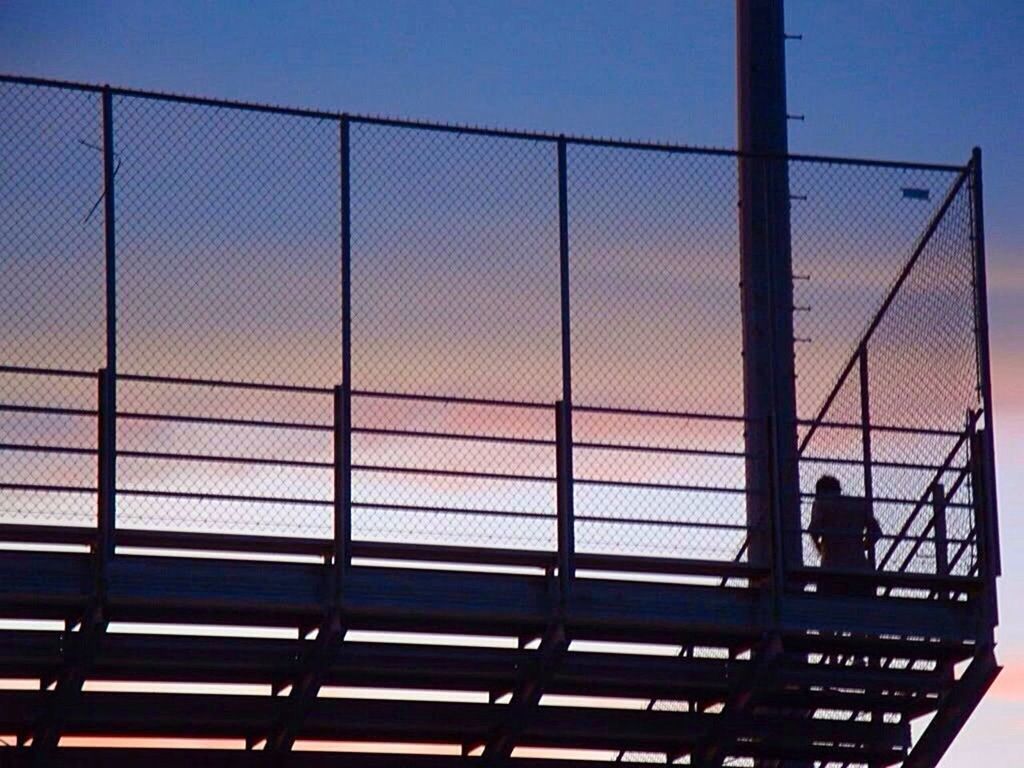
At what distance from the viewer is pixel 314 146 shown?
47.4ft

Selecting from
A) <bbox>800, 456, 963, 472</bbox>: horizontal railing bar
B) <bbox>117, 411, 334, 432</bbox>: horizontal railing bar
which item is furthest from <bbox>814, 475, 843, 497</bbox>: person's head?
<bbox>117, 411, 334, 432</bbox>: horizontal railing bar

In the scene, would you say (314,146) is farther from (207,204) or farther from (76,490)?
(76,490)

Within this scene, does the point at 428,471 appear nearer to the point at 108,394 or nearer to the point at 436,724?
the point at 108,394

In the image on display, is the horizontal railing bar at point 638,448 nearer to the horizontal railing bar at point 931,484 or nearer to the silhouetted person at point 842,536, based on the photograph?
the silhouetted person at point 842,536

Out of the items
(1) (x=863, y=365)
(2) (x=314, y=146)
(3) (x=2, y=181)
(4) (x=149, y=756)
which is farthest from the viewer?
(1) (x=863, y=365)

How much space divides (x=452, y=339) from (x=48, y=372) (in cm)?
269

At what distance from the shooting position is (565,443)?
14.8 metres

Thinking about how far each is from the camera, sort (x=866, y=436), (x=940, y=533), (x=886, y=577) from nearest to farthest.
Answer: (x=886, y=577)
(x=940, y=533)
(x=866, y=436)

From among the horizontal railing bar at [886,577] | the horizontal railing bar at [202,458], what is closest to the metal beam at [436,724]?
the horizontal railing bar at [886,577]

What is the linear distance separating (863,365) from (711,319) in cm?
187

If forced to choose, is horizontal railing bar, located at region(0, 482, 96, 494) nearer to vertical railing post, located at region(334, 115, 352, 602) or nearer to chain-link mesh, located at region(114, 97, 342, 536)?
chain-link mesh, located at region(114, 97, 342, 536)

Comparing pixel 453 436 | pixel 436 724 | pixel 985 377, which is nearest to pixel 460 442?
pixel 453 436

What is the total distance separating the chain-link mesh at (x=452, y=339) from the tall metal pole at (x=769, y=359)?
1.69m

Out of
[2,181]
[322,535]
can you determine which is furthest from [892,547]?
[2,181]
